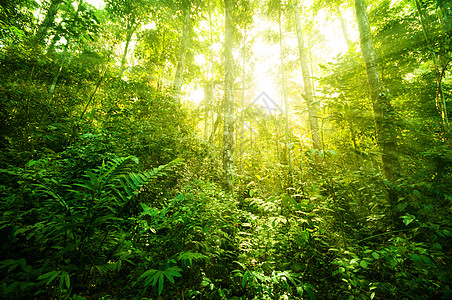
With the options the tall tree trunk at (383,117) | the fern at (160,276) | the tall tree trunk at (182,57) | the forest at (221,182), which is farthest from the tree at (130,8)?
the fern at (160,276)

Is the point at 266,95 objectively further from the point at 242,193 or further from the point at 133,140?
the point at 133,140

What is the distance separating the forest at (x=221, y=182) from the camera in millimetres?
1837

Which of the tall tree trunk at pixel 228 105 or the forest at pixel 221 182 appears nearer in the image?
the forest at pixel 221 182

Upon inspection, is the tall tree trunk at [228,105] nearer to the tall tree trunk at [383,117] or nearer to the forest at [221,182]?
the forest at [221,182]

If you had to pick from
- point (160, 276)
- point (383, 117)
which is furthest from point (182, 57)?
point (160, 276)

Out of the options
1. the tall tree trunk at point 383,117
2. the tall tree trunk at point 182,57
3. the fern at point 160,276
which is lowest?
the fern at point 160,276

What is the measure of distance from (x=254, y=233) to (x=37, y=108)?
21.0 ft

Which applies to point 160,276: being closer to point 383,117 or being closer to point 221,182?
point 221,182

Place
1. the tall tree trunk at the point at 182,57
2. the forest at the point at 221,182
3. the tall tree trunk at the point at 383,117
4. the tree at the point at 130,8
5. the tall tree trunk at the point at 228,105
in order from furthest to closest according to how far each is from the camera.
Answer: the tall tree trunk at the point at 182,57, the tree at the point at 130,8, the tall tree trunk at the point at 228,105, the tall tree trunk at the point at 383,117, the forest at the point at 221,182

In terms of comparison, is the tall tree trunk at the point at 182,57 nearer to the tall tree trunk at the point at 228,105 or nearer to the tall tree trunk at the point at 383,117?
the tall tree trunk at the point at 228,105

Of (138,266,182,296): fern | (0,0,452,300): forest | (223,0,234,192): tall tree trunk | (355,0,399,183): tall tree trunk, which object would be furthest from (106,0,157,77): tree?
(138,266,182,296): fern

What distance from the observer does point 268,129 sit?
10.5 meters

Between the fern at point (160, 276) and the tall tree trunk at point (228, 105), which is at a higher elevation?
the tall tree trunk at point (228, 105)

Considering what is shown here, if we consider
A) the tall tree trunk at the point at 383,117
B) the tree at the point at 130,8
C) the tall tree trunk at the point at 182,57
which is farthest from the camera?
the tall tree trunk at the point at 182,57
